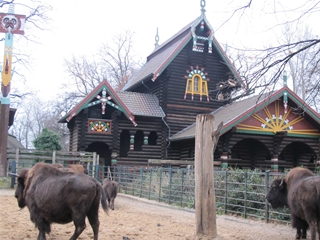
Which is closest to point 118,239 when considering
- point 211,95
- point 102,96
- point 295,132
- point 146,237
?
point 146,237

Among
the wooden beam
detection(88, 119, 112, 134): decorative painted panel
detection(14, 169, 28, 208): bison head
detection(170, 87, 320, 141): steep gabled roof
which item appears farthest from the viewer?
detection(88, 119, 112, 134): decorative painted panel

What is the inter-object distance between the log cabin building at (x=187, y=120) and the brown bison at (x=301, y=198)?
11826mm

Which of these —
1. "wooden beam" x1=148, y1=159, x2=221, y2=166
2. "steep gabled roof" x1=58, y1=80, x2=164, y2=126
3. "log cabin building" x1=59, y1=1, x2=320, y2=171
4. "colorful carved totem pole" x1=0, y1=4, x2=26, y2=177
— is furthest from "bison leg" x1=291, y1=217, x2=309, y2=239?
"colorful carved totem pole" x1=0, y1=4, x2=26, y2=177

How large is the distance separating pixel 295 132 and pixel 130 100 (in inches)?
418

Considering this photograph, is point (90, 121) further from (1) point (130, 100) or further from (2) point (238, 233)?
(2) point (238, 233)

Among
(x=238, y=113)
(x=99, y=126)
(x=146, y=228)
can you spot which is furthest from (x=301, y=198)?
(x=99, y=126)

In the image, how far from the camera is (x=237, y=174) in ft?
45.7

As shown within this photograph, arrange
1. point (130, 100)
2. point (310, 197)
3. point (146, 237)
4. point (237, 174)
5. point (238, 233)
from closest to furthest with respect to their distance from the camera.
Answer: point (310, 197)
point (146, 237)
point (238, 233)
point (237, 174)
point (130, 100)

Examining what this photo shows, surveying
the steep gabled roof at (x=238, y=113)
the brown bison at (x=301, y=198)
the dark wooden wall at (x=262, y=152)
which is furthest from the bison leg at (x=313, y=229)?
the dark wooden wall at (x=262, y=152)

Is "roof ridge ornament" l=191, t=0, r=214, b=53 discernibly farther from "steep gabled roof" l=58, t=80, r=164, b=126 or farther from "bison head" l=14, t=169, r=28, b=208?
"bison head" l=14, t=169, r=28, b=208

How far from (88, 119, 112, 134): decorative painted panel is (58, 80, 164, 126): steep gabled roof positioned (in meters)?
1.27

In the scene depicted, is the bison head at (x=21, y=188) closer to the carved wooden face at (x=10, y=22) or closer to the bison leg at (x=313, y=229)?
the bison leg at (x=313, y=229)

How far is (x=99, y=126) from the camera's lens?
80.5 feet

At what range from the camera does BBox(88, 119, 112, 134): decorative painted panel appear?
2436 centimetres
